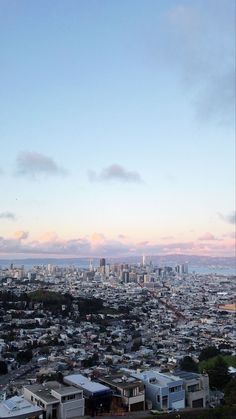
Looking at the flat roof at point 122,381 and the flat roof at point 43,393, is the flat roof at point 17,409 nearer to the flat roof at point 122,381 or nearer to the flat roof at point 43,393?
the flat roof at point 43,393

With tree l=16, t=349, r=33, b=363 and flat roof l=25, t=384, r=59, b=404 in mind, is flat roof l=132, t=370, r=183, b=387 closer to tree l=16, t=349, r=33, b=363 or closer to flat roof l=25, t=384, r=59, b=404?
flat roof l=25, t=384, r=59, b=404

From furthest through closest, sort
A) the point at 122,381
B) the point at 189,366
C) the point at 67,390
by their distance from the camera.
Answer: the point at 189,366
the point at 122,381
the point at 67,390

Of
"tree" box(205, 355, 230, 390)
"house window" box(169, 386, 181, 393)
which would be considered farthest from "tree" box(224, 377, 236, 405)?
"house window" box(169, 386, 181, 393)

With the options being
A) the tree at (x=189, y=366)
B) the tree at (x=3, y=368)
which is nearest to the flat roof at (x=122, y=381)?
the tree at (x=189, y=366)

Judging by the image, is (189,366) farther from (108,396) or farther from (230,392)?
(108,396)

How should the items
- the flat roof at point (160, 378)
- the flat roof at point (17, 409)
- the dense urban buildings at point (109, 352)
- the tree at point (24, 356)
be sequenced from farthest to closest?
the tree at point (24, 356), the flat roof at point (160, 378), the dense urban buildings at point (109, 352), the flat roof at point (17, 409)

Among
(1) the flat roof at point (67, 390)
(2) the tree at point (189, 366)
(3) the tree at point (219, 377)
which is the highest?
(1) the flat roof at point (67, 390)

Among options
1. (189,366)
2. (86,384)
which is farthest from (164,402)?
(189,366)
